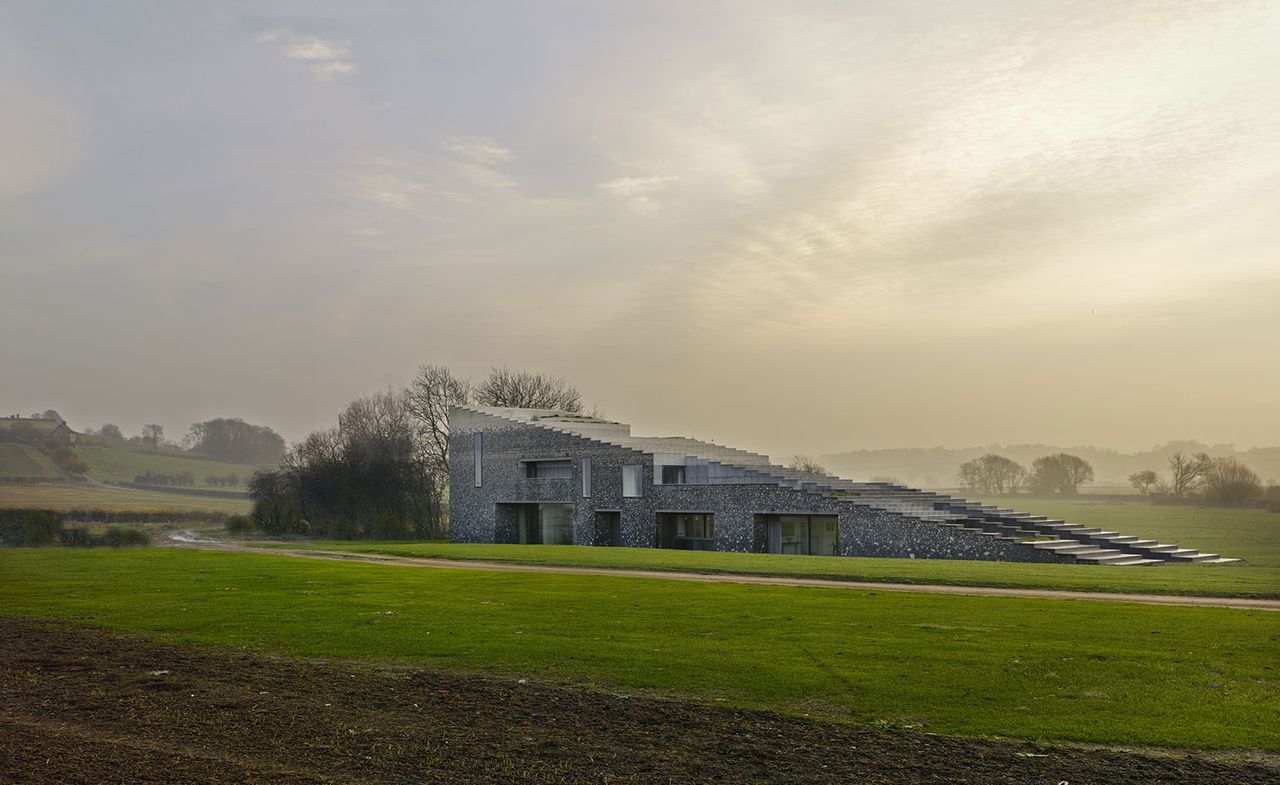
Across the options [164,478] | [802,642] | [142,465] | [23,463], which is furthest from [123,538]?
[802,642]

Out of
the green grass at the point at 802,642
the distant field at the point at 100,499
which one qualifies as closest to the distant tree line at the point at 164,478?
the distant field at the point at 100,499

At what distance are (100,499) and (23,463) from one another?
56.2ft

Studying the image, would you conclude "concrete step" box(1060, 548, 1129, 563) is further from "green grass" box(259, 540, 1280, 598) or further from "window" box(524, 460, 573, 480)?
"window" box(524, 460, 573, 480)

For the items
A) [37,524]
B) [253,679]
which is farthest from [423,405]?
[253,679]

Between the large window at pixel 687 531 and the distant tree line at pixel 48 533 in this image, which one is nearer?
the distant tree line at pixel 48 533

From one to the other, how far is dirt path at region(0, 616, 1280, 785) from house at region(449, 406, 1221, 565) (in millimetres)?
26513

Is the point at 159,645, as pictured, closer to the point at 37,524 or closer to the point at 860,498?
the point at 860,498

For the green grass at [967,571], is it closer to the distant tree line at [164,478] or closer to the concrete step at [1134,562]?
the concrete step at [1134,562]

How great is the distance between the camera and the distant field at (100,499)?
4119 cm

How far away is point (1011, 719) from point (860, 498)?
30.7 meters

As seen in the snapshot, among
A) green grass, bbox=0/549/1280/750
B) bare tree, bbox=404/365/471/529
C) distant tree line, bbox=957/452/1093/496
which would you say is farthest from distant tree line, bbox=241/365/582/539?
distant tree line, bbox=957/452/1093/496

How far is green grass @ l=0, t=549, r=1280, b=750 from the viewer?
11.3 m

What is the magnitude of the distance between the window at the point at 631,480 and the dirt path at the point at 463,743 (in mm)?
37210

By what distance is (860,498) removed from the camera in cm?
4112
